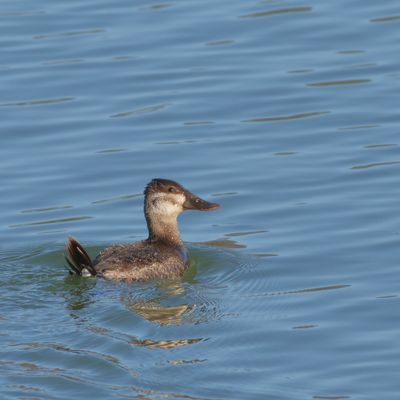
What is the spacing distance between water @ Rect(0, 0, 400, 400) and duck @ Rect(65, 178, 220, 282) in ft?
0.52

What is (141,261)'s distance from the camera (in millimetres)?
13023

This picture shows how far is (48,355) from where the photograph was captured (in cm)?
1095

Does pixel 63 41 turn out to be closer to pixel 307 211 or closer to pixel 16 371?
pixel 307 211

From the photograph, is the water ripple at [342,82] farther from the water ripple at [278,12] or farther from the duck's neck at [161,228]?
the duck's neck at [161,228]

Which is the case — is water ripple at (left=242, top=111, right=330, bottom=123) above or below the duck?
above

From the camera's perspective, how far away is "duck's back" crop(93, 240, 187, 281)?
12805 millimetres

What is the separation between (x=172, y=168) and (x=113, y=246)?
278 centimetres

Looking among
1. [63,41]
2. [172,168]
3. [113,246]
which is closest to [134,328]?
[113,246]

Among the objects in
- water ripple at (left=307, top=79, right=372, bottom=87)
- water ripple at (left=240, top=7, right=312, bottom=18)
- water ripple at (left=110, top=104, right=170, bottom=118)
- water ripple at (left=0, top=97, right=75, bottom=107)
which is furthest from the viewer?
water ripple at (left=240, top=7, right=312, bottom=18)

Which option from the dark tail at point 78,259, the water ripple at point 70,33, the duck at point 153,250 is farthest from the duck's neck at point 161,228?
the water ripple at point 70,33

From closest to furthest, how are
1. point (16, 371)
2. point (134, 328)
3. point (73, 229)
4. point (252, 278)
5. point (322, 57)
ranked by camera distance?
point (16, 371) < point (134, 328) < point (252, 278) < point (73, 229) < point (322, 57)

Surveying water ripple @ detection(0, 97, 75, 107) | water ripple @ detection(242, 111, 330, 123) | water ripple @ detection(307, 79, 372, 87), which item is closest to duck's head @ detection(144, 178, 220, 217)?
water ripple @ detection(242, 111, 330, 123)

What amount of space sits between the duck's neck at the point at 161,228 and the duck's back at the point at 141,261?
0.56 feet

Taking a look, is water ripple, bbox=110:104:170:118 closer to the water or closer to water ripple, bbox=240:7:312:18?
the water
